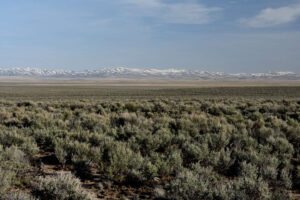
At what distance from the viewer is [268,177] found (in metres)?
5.45

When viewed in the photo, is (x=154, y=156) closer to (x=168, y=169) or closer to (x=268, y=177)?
(x=168, y=169)

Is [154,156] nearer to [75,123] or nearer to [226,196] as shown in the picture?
[226,196]

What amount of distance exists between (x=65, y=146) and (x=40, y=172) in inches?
53.5

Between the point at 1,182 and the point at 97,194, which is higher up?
the point at 1,182

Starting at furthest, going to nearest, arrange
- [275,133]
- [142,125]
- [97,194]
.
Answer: [142,125] → [275,133] → [97,194]

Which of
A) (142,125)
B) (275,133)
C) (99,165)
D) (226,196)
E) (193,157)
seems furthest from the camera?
(142,125)

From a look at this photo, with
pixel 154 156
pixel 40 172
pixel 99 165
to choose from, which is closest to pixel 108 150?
pixel 99 165

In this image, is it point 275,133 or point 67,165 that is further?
point 275,133

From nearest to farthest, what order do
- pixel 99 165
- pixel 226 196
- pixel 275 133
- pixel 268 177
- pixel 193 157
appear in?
pixel 226 196, pixel 268 177, pixel 99 165, pixel 193 157, pixel 275 133

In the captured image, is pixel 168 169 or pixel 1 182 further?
pixel 168 169

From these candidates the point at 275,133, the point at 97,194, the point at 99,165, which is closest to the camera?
the point at 97,194

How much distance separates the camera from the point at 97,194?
192 inches

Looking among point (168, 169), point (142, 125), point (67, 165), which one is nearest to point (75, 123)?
point (142, 125)

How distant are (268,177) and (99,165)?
371 cm
